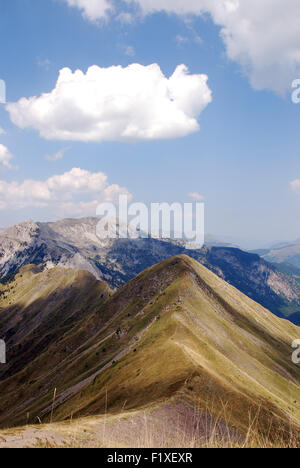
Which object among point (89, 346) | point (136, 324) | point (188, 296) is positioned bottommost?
point (89, 346)

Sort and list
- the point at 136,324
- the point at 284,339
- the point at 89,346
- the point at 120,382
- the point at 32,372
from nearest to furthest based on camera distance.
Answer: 1. the point at 120,382
2. the point at 136,324
3. the point at 89,346
4. the point at 32,372
5. the point at 284,339

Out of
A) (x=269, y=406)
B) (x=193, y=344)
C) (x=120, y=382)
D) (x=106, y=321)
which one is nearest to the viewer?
(x=269, y=406)

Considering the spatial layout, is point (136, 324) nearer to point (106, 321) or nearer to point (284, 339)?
point (106, 321)
